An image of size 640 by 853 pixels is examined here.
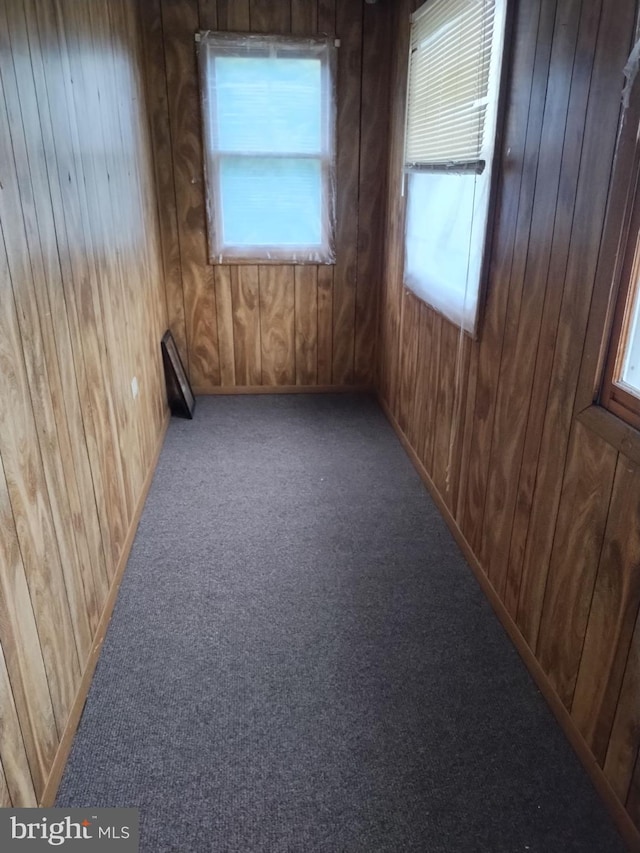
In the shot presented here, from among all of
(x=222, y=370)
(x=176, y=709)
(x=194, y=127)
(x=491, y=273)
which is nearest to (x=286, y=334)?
(x=222, y=370)

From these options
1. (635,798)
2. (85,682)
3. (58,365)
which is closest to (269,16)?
(58,365)

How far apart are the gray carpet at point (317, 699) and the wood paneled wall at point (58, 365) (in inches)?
7.8

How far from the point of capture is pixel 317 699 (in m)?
1.75

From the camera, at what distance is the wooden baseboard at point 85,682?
57.0 inches

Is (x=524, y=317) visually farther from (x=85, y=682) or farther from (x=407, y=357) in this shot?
(x=85, y=682)

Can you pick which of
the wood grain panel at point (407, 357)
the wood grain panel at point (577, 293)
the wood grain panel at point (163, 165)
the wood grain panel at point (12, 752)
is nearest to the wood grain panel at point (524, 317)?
the wood grain panel at point (577, 293)

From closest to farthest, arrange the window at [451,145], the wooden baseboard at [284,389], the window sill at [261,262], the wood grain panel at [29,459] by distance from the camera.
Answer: the wood grain panel at [29,459] → the window at [451,145] → the window sill at [261,262] → the wooden baseboard at [284,389]

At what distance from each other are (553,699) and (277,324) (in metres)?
2.82

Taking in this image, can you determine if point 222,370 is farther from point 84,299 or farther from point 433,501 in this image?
point 84,299

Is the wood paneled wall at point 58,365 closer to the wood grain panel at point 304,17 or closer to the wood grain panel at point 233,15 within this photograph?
the wood grain panel at point 233,15

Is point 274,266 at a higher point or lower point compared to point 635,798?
higher

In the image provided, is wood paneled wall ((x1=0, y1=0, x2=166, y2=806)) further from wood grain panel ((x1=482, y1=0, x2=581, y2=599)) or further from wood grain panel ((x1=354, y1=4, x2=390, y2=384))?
wood grain panel ((x1=354, y1=4, x2=390, y2=384))

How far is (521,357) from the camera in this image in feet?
6.21

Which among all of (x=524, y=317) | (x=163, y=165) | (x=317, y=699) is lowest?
(x=317, y=699)
